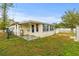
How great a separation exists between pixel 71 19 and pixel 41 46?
63 cm

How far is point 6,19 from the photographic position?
11.0 m

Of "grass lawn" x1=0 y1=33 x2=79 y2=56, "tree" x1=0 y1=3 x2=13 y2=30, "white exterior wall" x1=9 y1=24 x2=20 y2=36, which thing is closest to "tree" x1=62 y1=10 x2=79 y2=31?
"grass lawn" x1=0 y1=33 x2=79 y2=56

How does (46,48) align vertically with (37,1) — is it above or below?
below

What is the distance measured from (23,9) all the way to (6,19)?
31 cm

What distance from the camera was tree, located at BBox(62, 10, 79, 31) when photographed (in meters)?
11.0

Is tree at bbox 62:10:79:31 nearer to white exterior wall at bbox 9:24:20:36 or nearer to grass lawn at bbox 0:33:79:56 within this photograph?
grass lawn at bbox 0:33:79:56

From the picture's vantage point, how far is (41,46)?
1101cm

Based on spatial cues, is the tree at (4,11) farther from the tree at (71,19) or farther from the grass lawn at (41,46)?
the tree at (71,19)

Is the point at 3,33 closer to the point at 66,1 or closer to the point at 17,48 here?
the point at 17,48

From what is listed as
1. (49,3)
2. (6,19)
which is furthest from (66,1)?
(6,19)

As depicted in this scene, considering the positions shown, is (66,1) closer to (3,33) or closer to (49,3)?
(49,3)

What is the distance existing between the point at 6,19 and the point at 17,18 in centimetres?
17

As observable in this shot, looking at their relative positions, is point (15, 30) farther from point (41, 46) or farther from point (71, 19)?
point (71, 19)

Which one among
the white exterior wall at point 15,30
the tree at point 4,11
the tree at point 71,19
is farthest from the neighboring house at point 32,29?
the tree at point 71,19
